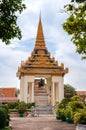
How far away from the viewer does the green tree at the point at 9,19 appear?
8.80m

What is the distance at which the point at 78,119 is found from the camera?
15.7 metres

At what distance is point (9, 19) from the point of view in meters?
8.98

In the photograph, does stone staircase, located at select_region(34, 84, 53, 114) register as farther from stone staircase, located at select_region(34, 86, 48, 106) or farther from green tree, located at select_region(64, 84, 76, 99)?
green tree, located at select_region(64, 84, 76, 99)

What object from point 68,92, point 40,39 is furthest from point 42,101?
point 68,92

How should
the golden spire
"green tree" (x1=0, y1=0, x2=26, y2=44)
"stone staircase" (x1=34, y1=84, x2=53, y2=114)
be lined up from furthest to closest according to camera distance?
1. the golden spire
2. "stone staircase" (x1=34, y1=84, x2=53, y2=114)
3. "green tree" (x1=0, y1=0, x2=26, y2=44)

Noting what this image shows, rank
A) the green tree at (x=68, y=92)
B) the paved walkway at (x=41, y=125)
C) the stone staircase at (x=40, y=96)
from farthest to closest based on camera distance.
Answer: the stone staircase at (x=40, y=96), the green tree at (x=68, y=92), the paved walkway at (x=41, y=125)

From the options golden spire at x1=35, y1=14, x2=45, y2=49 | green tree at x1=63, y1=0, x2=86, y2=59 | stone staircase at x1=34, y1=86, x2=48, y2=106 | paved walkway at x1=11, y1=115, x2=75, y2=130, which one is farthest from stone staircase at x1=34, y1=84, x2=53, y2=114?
green tree at x1=63, y1=0, x2=86, y2=59

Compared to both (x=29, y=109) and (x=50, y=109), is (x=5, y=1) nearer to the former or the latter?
(x=29, y=109)

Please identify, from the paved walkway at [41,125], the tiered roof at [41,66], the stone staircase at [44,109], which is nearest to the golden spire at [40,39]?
the tiered roof at [41,66]

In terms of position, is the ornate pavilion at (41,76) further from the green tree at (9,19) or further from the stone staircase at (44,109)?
the green tree at (9,19)

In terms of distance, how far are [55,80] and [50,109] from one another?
4524 millimetres

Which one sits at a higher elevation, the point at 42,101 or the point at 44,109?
the point at 42,101

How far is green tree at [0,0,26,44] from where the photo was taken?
8797mm

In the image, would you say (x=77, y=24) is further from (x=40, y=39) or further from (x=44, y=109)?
(x=40, y=39)
